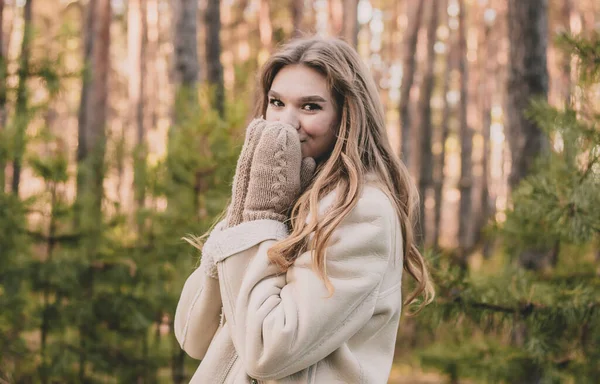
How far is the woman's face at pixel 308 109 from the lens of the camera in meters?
2.31

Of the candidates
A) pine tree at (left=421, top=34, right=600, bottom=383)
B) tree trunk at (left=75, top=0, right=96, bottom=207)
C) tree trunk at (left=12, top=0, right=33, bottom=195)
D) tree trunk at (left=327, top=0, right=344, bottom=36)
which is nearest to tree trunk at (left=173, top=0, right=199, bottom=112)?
tree trunk at (left=75, top=0, right=96, bottom=207)

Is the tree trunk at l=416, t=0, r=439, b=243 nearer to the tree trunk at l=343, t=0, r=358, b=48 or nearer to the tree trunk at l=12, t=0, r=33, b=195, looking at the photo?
the tree trunk at l=343, t=0, r=358, b=48

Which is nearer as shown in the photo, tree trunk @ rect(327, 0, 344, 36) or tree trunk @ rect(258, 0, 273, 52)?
tree trunk @ rect(327, 0, 344, 36)

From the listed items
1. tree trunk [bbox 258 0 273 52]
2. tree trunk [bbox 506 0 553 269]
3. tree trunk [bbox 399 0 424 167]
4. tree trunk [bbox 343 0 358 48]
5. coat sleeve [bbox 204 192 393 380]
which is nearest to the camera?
coat sleeve [bbox 204 192 393 380]

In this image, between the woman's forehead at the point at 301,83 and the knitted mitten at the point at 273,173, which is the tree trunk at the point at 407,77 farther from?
the knitted mitten at the point at 273,173

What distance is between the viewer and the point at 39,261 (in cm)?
568

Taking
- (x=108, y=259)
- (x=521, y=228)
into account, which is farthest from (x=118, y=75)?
(x=521, y=228)

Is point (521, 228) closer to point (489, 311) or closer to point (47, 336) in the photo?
Answer: point (489, 311)

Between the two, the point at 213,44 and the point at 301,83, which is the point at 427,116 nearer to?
the point at 213,44

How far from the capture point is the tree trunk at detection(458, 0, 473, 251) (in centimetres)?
1747

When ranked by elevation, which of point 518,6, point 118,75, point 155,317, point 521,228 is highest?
point 118,75

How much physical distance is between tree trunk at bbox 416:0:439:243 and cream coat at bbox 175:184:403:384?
37.4 ft

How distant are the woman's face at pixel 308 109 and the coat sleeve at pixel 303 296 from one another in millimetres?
307

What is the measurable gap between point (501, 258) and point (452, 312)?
2628mm
